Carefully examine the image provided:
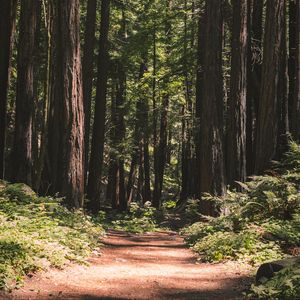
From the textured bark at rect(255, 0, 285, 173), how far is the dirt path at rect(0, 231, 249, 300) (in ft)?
16.3

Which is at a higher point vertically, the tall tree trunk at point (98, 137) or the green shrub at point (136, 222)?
the tall tree trunk at point (98, 137)

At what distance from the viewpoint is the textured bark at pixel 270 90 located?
527 inches

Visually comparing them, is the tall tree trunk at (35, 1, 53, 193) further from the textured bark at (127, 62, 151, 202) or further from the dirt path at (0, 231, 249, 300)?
the textured bark at (127, 62, 151, 202)

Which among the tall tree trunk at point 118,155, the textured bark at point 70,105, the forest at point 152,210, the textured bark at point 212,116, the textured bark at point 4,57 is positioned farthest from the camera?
the tall tree trunk at point 118,155

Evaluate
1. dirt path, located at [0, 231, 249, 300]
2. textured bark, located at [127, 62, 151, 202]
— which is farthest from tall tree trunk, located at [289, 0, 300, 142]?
textured bark, located at [127, 62, 151, 202]

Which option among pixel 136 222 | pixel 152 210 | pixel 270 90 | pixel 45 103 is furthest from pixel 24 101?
pixel 152 210

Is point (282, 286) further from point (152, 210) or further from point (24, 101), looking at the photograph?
point (152, 210)

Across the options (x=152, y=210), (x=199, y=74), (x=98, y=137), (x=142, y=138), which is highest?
(x=199, y=74)

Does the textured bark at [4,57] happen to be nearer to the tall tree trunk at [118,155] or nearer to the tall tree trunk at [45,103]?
the tall tree trunk at [45,103]

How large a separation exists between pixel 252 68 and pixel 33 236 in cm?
1230

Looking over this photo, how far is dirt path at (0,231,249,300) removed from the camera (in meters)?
6.05

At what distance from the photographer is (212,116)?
13.3 m

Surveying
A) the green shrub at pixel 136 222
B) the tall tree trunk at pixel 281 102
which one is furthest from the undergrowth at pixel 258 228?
the green shrub at pixel 136 222

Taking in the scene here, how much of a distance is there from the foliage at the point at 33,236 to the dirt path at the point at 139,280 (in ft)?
0.79
